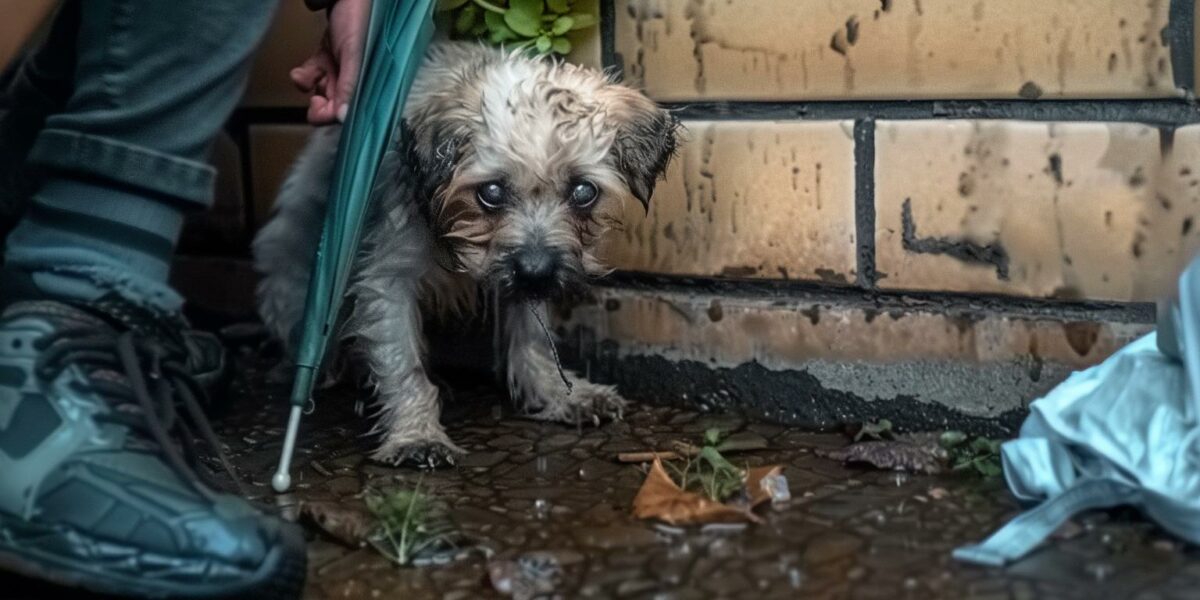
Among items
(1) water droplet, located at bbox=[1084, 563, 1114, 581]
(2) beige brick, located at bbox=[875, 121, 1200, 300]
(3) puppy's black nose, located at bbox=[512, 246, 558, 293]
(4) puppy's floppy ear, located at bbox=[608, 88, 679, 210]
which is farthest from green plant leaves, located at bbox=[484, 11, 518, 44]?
(1) water droplet, located at bbox=[1084, 563, 1114, 581]

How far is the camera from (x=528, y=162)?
293 centimetres

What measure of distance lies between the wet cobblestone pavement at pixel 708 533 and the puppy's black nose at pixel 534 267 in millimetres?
378

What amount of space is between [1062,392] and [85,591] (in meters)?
1.72

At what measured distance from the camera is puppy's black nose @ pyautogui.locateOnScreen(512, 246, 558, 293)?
9.52 ft

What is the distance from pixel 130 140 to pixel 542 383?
4.51 feet

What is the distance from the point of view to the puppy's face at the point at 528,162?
2.91m

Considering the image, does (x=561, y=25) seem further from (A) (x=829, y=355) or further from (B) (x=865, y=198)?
(A) (x=829, y=355)

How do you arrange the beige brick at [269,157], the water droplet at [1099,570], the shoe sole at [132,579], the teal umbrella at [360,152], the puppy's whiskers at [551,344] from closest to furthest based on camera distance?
the shoe sole at [132,579] < the water droplet at [1099,570] < the teal umbrella at [360,152] < the puppy's whiskers at [551,344] < the beige brick at [269,157]

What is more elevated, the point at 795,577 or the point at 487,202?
the point at 487,202

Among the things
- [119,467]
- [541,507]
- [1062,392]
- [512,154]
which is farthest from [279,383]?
[1062,392]

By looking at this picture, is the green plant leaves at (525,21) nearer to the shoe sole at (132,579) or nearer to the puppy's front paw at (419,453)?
the puppy's front paw at (419,453)

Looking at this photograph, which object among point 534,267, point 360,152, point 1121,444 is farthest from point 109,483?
point 1121,444

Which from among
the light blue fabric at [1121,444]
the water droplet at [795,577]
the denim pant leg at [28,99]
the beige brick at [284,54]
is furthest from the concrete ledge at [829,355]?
the denim pant leg at [28,99]

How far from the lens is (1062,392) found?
2455 mm
